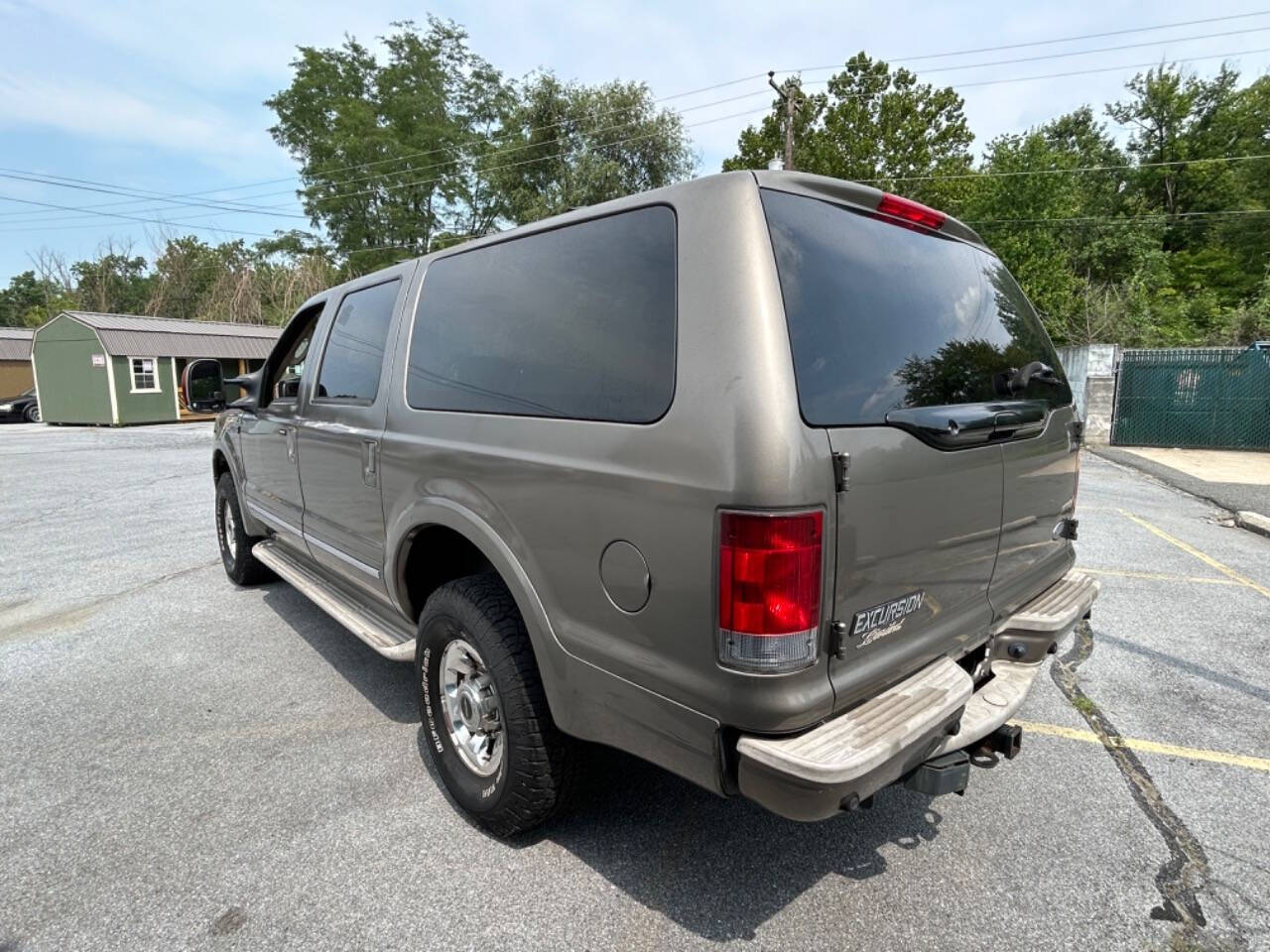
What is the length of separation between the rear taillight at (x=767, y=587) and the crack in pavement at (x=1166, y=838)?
5.16 ft

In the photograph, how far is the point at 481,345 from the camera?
258 cm

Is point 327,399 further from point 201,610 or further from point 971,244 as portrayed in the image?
point 971,244

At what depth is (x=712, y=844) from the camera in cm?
249

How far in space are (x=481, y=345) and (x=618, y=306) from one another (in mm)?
721

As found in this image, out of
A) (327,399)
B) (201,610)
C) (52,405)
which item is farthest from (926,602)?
(52,405)

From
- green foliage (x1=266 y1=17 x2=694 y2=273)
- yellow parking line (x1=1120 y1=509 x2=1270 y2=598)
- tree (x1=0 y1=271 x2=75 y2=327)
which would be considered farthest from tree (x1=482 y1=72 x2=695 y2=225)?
tree (x1=0 y1=271 x2=75 y2=327)

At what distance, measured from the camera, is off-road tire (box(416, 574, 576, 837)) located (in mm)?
2291

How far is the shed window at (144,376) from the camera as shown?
25188 millimetres

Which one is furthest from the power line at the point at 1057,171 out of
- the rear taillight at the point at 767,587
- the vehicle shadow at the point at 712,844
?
the rear taillight at the point at 767,587

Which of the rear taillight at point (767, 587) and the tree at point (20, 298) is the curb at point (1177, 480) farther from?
the tree at point (20, 298)

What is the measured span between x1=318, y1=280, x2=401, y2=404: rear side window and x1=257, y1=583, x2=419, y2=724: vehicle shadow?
1.41m

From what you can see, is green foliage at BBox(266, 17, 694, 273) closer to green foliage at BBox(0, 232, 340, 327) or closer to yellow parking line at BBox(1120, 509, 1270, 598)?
green foliage at BBox(0, 232, 340, 327)

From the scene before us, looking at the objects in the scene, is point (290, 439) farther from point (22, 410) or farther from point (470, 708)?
point (22, 410)

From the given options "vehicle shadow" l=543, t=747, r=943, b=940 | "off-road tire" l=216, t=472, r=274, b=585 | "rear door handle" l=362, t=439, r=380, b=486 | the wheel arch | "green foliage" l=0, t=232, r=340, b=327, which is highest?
"green foliage" l=0, t=232, r=340, b=327
